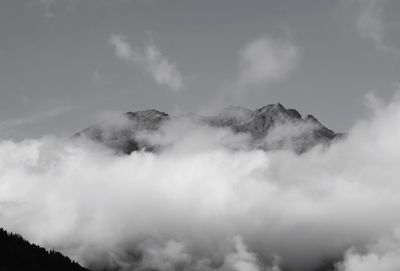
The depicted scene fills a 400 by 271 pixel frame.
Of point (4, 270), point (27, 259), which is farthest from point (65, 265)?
point (4, 270)

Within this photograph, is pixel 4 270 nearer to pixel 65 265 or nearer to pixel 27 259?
pixel 27 259

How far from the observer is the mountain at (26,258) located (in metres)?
68.3

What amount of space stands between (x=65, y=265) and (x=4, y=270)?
780 inches

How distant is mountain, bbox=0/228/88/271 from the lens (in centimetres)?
6831

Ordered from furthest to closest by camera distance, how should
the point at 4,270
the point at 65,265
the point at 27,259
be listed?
the point at 65,265 → the point at 27,259 → the point at 4,270

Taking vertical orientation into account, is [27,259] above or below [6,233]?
below

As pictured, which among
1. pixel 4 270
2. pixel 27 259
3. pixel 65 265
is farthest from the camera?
pixel 65 265

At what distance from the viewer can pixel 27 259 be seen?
7250cm

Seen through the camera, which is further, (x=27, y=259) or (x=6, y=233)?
(x=6, y=233)

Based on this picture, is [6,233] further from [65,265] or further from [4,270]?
[4,270]

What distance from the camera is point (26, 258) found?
72500 millimetres

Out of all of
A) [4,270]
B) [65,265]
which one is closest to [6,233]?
[65,265]

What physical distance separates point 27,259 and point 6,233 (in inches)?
408

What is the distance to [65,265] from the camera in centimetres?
8062
